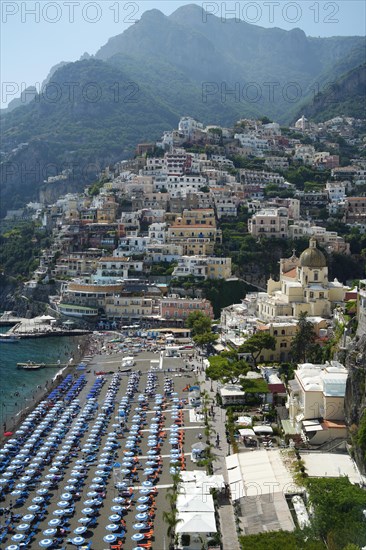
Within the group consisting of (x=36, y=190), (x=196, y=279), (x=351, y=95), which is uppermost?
(x=351, y=95)

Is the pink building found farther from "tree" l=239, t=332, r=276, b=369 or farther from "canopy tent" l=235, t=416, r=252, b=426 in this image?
"canopy tent" l=235, t=416, r=252, b=426

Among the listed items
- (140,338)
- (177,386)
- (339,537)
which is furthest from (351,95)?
(339,537)

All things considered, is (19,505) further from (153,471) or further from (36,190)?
(36,190)

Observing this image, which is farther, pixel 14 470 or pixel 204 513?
pixel 14 470

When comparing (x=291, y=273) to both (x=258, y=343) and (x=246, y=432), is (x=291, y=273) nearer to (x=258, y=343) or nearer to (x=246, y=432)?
(x=258, y=343)

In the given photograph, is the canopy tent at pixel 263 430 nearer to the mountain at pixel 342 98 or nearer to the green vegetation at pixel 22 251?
the green vegetation at pixel 22 251

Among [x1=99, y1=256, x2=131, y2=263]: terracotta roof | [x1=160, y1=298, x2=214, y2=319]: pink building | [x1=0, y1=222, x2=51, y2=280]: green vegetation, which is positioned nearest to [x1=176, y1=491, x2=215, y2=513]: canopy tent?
[x1=160, y1=298, x2=214, y2=319]: pink building
